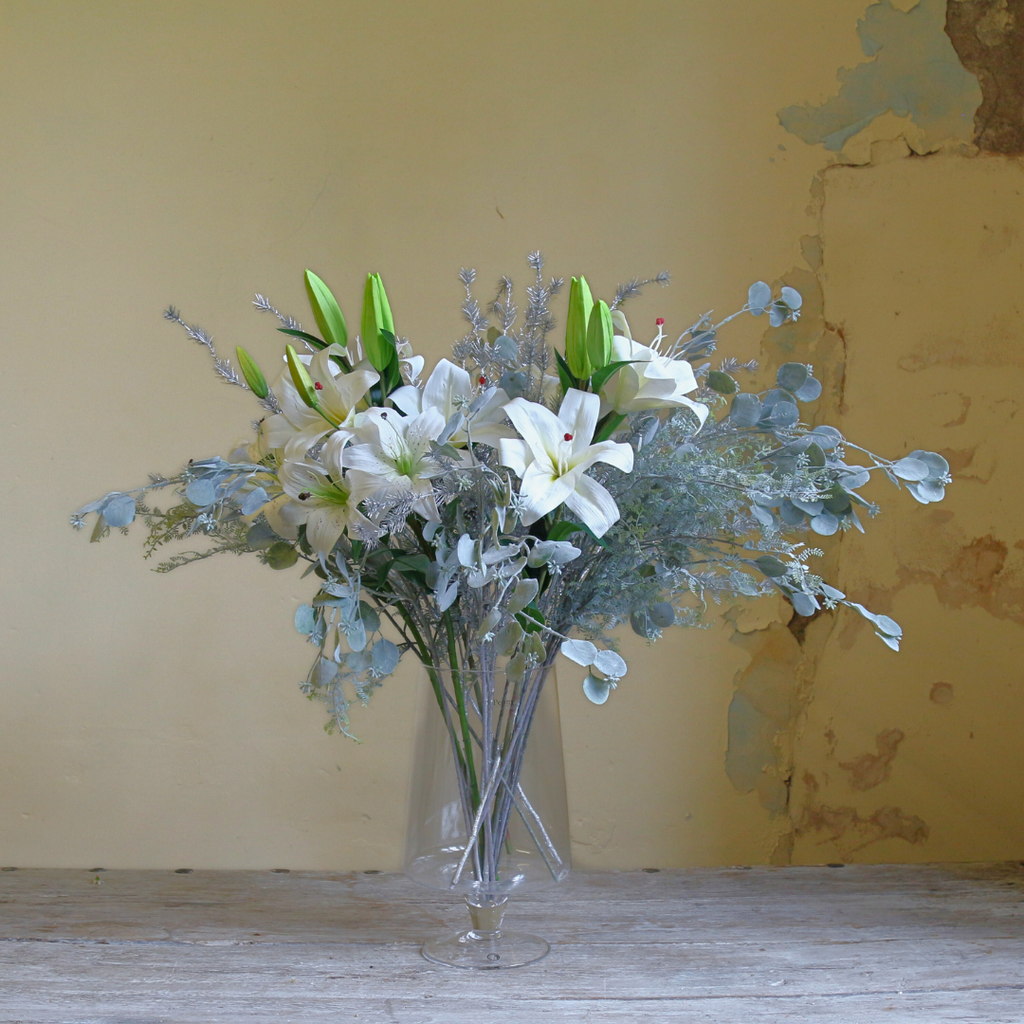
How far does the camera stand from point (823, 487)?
87 centimetres

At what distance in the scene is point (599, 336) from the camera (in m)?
0.80

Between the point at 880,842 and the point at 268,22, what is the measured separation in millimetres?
1644

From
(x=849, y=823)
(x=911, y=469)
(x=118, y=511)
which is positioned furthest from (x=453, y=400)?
(x=849, y=823)

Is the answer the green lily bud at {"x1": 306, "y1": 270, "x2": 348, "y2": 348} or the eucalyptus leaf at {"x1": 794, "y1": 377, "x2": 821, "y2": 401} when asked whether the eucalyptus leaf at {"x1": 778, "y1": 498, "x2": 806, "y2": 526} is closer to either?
the eucalyptus leaf at {"x1": 794, "y1": 377, "x2": 821, "y2": 401}

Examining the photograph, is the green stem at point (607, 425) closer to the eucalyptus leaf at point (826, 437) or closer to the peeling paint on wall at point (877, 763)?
the eucalyptus leaf at point (826, 437)

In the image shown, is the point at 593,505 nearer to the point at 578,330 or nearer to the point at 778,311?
the point at 578,330

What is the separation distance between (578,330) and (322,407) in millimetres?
223

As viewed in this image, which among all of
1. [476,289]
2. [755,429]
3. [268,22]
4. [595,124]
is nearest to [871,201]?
[595,124]

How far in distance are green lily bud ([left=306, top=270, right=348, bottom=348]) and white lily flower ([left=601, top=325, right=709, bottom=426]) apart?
9.2 inches

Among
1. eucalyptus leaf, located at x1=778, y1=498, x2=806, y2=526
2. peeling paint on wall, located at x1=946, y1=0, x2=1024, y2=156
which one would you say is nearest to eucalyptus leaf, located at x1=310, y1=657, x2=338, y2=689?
eucalyptus leaf, located at x1=778, y1=498, x2=806, y2=526

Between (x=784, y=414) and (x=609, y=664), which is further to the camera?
(x=784, y=414)

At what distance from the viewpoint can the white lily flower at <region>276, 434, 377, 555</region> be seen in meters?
0.77

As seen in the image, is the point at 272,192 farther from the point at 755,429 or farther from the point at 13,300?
the point at 755,429

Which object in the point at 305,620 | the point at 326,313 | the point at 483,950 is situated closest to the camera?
the point at 305,620
